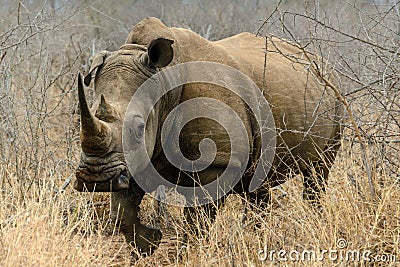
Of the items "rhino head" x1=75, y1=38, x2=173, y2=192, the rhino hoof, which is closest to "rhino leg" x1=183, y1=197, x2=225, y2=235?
the rhino hoof

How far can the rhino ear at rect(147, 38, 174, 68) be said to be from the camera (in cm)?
438

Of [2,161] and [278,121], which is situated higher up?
[278,121]

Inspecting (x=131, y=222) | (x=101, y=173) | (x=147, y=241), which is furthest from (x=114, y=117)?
(x=147, y=241)

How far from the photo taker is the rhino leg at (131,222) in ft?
15.8

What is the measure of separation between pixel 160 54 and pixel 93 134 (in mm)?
847

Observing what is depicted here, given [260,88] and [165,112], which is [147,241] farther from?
[260,88]

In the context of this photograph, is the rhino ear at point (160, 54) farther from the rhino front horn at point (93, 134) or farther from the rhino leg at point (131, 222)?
the rhino leg at point (131, 222)

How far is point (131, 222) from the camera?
4828mm

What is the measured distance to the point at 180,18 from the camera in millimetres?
12023

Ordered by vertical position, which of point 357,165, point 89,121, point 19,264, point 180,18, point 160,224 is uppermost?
point 180,18

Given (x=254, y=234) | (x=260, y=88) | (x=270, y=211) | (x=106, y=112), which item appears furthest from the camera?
(x=260, y=88)

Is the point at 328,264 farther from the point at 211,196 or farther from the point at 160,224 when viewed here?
the point at 160,224

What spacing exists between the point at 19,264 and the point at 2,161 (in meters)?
2.30

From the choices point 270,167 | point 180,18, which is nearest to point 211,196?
point 270,167
